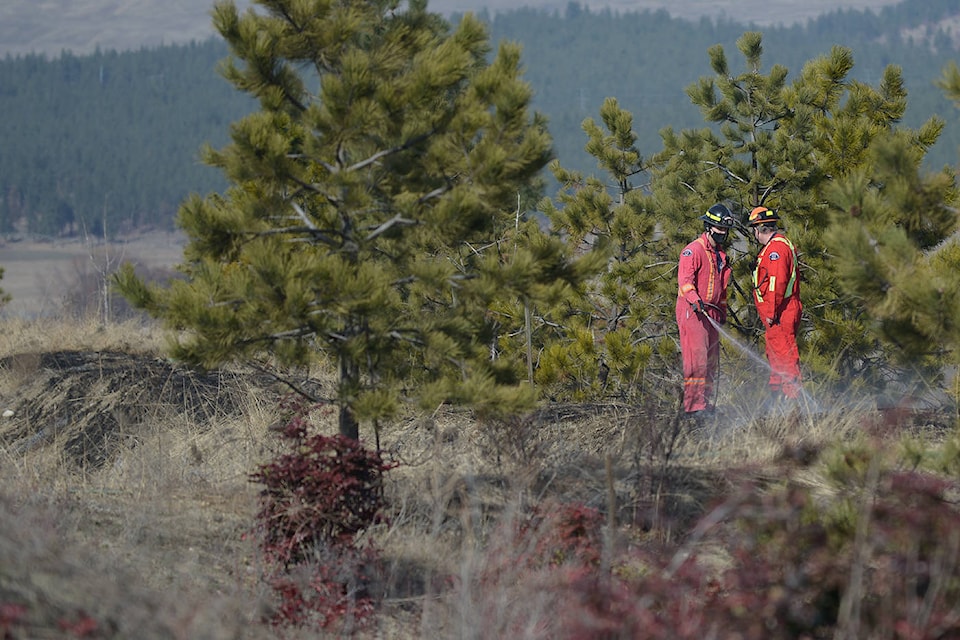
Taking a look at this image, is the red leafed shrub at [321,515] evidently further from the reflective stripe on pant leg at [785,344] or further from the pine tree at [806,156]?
the pine tree at [806,156]

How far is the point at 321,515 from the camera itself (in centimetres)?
575

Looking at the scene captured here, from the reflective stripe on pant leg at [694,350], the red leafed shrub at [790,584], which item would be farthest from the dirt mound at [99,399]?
the red leafed shrub at [790,584]

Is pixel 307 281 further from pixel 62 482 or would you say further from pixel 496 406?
pixel 62 482

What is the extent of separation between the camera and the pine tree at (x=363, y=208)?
19.8 ft

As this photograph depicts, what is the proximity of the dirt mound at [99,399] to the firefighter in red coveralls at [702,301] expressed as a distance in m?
4.00

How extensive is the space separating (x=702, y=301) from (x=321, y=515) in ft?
15.2

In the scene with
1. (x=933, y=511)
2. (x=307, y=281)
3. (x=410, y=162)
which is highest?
(x=410, y=162)

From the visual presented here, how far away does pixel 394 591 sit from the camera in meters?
5.77

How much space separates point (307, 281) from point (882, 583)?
321 cm

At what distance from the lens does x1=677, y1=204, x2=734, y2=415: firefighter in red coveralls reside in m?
9.22

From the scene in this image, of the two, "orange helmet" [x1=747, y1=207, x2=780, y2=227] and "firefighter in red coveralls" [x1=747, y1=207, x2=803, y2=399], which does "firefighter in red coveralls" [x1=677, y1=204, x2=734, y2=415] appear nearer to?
"orange helmet" [x1=747, y1=207, x2=780, y2=227]

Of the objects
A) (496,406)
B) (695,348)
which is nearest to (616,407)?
(695,348)

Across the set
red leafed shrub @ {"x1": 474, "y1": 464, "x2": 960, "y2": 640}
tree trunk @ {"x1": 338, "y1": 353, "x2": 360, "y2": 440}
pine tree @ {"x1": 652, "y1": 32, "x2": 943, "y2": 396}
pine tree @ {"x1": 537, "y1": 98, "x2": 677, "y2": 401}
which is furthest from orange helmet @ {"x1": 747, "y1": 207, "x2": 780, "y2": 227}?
red leafed shrub @ {"x1": 474, "y1": 464, "x2": 960, "y2": 640}

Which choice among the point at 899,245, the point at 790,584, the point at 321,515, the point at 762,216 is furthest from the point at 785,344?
the point at 790,584
